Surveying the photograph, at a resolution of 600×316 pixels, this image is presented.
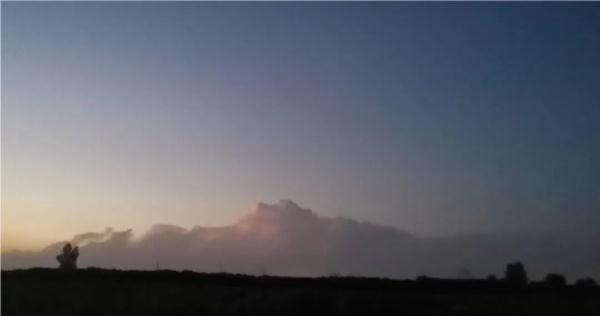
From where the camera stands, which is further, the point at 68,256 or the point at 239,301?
the point at 68,256

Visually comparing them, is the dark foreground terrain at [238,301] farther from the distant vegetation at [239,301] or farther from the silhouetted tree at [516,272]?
the silhouetted tree at [516,272]

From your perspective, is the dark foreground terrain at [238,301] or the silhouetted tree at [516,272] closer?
the dark foreground terrain at [238,301]

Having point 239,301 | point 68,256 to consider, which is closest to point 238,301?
point 239,301

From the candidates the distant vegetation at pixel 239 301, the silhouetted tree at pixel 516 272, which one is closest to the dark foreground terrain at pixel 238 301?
the distant vegetation at pixel 239 301

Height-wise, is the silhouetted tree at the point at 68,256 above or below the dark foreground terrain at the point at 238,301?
above

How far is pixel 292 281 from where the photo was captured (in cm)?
5491

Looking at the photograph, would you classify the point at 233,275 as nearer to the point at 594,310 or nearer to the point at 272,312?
the point at 272,312

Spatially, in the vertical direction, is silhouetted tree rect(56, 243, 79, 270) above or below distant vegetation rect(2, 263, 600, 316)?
above

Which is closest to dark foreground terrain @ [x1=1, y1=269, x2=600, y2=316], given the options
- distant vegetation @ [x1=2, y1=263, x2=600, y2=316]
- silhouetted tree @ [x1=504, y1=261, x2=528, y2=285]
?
distant vegetation @ [x1=2, y1=263, x2=600, y2=316]

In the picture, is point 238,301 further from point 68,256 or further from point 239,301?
point 68,256

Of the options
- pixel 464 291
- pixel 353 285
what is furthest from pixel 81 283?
pixel 464 291

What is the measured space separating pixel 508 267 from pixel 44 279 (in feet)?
175

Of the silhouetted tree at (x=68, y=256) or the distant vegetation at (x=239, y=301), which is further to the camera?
the silhouetted tree at (x=68, y=256)

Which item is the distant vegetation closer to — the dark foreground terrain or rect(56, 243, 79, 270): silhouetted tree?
the dark foreground terrain
